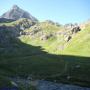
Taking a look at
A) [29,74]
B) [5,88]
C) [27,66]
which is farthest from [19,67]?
[5,88]

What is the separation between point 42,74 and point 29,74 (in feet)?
31.6

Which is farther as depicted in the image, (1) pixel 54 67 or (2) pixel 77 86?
(1) pixel 54 67

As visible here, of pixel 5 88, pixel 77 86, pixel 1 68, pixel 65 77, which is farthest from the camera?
pixel 1 68

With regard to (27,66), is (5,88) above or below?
above

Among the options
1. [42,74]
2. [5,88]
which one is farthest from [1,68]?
[5,88]

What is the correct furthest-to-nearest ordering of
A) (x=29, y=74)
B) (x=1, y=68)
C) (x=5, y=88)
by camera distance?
(x=1, y=68)
(x=29, y=74)
(x=5, y=88)

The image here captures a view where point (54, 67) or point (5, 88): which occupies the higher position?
point (5, 88)

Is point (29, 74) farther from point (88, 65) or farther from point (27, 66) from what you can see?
point (88, 65)

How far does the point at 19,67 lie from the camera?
19350cm

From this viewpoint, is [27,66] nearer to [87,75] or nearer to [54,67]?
[54,67]

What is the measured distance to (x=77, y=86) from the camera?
13975 centimetres

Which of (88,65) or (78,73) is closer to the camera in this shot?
(78,73)

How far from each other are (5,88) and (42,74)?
13308 centimetres

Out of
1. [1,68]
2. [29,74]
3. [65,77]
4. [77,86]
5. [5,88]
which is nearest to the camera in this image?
[5,88]
